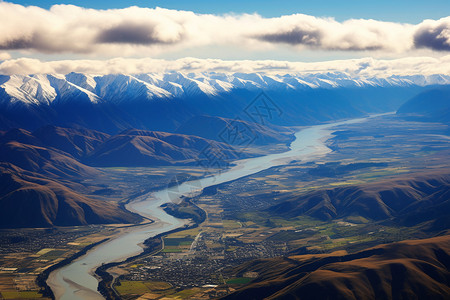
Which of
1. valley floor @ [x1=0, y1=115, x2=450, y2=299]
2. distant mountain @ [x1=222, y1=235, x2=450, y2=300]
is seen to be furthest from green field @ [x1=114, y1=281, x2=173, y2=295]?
distant mountain @ [x1=222, y1=235, x2=450, y2=300]

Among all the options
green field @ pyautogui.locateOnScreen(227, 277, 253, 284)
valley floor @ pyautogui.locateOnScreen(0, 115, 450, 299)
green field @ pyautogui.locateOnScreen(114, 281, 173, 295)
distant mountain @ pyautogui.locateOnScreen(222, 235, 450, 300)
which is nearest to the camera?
distant mountain @ pyautogui.locateOnScreen(222, 235, 450, 300)

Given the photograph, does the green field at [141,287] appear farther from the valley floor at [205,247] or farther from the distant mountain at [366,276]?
the distant mountain at [366,276]

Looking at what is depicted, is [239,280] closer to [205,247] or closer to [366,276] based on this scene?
[366,276]

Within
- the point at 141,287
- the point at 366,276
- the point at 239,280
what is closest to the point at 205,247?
the point at 239,280

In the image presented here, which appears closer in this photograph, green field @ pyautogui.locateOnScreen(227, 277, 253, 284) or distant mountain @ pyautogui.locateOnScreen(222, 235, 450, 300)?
distant mountain @ pyautogui.locateOnScreen(222, 235, 450, 300)

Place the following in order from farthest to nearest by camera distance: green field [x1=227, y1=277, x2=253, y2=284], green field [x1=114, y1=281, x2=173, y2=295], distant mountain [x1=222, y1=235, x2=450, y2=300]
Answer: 1. green field [x1=227, y1=277, x2=253, y2=284]
2. green field [x1=114, y1=281, x2=173, y2=295]
3. distant mountain [x1=222, y1=235, x2=450, y2=300]

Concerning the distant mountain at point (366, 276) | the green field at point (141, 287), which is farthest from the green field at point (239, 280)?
the green field at point (141, 287)

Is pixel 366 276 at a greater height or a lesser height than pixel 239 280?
greater

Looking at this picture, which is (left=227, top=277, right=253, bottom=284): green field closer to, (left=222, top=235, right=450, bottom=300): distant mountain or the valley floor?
the valley floor

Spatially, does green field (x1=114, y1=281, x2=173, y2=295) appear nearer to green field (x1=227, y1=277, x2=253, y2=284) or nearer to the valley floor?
the valley floor

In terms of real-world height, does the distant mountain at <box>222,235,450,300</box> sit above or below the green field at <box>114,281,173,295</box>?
above
